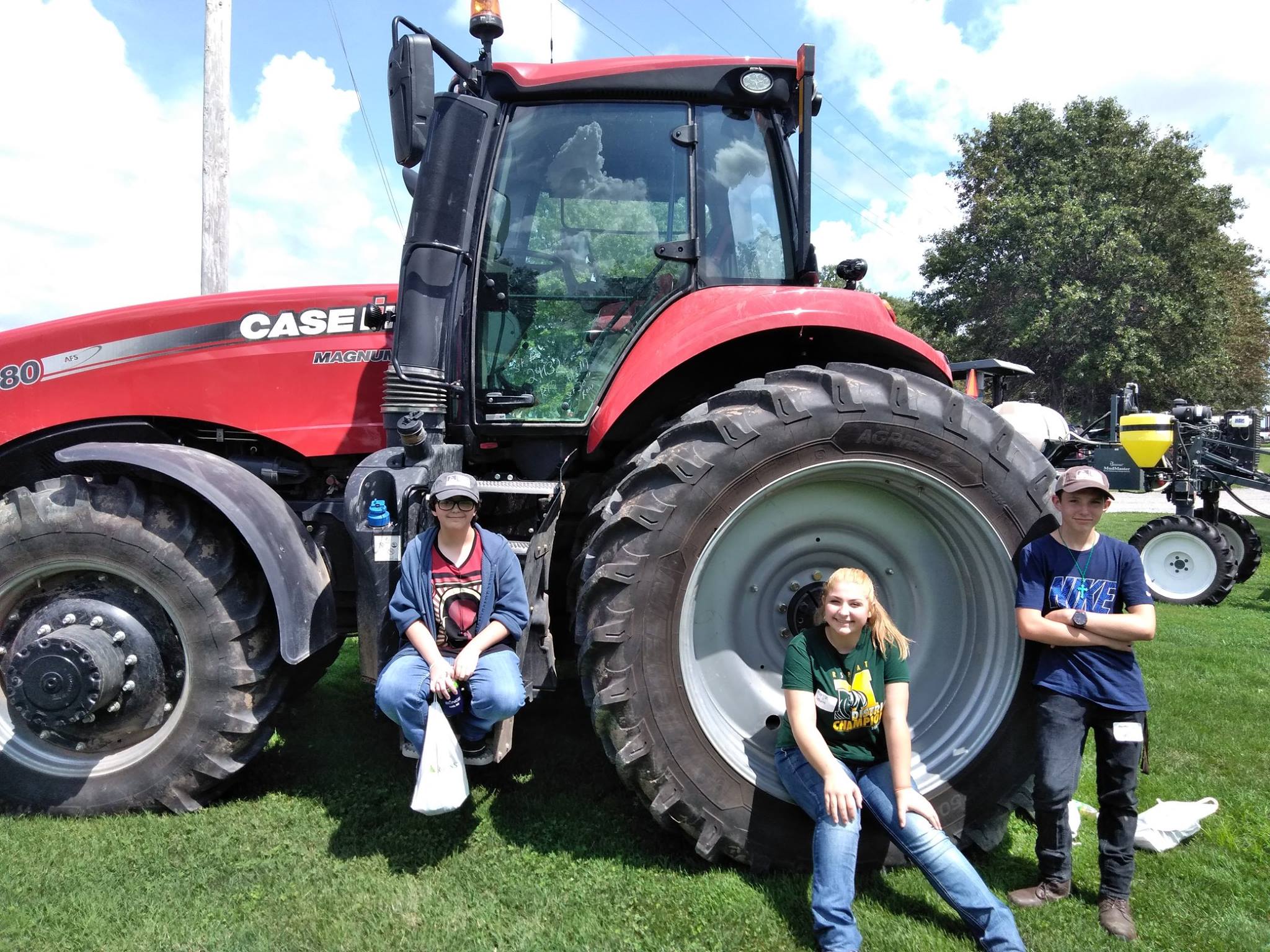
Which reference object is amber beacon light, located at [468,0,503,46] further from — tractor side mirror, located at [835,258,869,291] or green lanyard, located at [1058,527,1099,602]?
green lanyard, located at [1058,527,1099,602]

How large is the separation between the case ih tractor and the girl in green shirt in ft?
0.84

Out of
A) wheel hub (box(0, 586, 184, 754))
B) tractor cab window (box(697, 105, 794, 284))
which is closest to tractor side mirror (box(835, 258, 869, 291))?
tractor cab window (box(697, 105, 794, 284))

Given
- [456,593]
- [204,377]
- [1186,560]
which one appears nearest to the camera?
[456,593]

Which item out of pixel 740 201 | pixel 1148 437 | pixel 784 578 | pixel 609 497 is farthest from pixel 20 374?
pixel 1148 437

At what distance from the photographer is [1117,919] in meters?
2.43

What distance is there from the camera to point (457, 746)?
8.80 feet

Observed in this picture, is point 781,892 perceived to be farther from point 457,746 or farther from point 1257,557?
point 1257,557

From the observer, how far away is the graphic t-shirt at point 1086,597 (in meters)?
2.60

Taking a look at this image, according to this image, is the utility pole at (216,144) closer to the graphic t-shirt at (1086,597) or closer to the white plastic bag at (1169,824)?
the graphic t-shirt at (1086,597)

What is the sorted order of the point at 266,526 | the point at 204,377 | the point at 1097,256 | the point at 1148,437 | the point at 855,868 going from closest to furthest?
the point at 855,868 < the point at 266,526 < the point at 204,377 < the point at 1148,437 < the point at 1097,256

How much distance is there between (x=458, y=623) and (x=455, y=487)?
496mm

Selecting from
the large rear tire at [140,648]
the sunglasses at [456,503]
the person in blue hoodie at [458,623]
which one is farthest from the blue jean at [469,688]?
the large rear tire at [140,648]

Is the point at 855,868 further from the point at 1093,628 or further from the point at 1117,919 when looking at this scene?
the point at 1093,628

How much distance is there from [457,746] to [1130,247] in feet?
71.1
